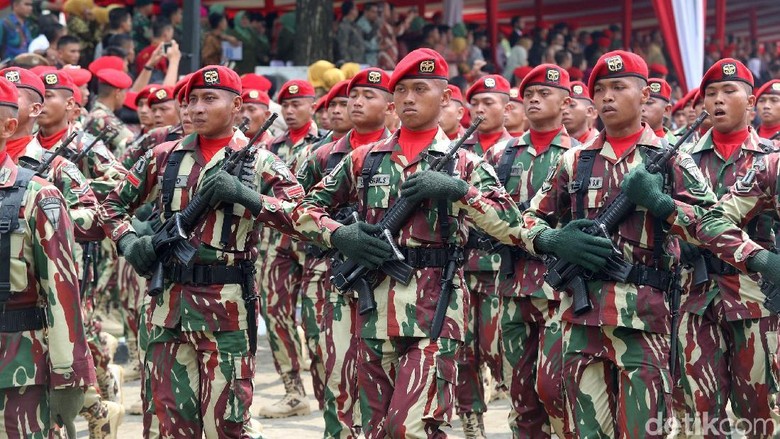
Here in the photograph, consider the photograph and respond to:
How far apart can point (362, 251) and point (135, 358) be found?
20.7 feet

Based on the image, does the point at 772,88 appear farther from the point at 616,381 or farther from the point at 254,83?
the point at 254,83

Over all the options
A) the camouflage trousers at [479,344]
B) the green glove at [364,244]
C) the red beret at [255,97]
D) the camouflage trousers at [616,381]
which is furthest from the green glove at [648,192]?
the red beret at [255,97]

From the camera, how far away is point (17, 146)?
8.66 metres

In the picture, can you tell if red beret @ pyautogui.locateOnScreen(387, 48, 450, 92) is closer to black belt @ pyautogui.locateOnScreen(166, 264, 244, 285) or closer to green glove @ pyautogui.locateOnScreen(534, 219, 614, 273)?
green glove @ pyautogui.locateOnScreen(534, 219, 614, 273)

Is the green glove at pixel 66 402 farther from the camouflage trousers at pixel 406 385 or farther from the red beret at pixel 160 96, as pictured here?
the red beret at pixel 160 96

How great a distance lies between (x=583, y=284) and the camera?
738cm

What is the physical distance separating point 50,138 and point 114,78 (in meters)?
3.24

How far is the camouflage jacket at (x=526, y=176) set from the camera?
9156 mm

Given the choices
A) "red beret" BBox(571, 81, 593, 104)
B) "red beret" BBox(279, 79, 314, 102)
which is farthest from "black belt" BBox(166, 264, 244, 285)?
"red beret" BBox(279, 79, 314, 102)

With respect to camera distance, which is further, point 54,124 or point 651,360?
point 54,124

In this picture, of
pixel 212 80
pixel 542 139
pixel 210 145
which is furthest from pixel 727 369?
→ pixel 212 80

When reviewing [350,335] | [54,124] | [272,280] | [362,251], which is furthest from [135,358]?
[362,251]

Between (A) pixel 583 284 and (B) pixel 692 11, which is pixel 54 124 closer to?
(A) pixel 583 284

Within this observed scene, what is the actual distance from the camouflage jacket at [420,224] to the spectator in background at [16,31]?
8.98 meters
